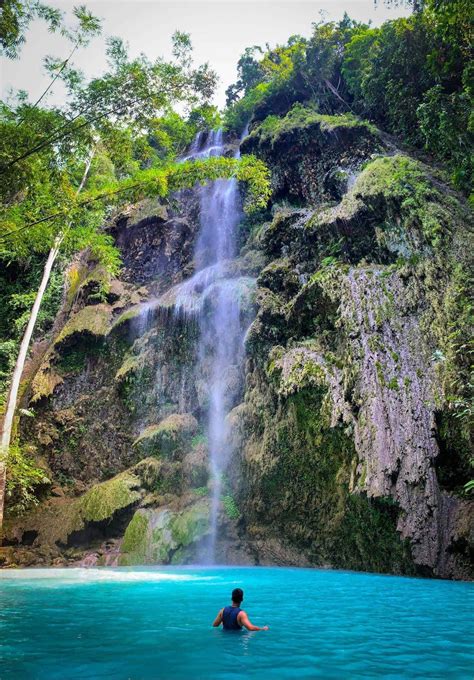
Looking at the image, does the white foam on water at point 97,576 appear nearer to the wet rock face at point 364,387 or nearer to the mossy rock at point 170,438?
the wet rock face at point 364,387

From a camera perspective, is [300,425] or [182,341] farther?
[182,341]

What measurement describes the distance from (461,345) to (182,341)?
1036 cm

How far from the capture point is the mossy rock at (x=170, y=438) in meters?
15.6

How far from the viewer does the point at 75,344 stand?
18766mm

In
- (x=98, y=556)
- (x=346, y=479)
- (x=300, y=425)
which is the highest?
(x=300, y=425)

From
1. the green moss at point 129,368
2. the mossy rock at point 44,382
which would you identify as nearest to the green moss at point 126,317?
the green moss at point 129,368

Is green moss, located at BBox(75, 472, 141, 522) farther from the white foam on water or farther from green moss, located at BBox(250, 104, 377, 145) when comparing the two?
green moss, located at BBox(250, 104, 377, 145)

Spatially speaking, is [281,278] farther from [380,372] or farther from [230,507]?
[230,507]

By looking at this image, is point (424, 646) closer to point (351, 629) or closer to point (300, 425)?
point (351, 629)

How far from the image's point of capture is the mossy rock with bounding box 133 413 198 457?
51.3ft

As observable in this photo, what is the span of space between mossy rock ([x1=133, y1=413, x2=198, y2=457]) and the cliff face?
0.07 metres

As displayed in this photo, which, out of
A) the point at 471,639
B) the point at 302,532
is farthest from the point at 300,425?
the point at 471,639

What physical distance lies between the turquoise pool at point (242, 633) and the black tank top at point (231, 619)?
0.09m

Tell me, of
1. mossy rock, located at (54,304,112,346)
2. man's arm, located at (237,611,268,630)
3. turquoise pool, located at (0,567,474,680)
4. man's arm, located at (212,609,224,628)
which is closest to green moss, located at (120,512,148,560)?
turquoise pool, located at (0,567,474,680)
